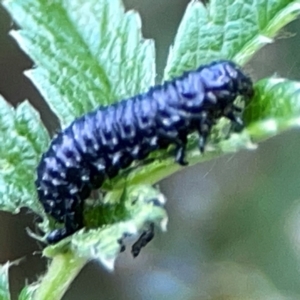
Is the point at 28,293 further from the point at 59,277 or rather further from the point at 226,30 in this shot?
the point at 226,30

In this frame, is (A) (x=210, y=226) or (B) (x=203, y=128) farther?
(A) (x=210, y=226)

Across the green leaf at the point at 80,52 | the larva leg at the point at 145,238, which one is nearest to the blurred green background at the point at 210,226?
the green leaf at the point at 80,52

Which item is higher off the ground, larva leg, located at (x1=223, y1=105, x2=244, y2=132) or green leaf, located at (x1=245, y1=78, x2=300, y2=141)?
green leaf, located at (x1=245, y1=78, x2=300, y2=141)

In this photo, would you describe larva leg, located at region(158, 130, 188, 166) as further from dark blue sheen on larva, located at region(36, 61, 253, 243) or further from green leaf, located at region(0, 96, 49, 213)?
green leaf, located at region(0, 96, 49, 213)

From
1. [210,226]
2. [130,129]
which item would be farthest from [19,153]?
[210,226]

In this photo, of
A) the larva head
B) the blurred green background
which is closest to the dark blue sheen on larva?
the larva head

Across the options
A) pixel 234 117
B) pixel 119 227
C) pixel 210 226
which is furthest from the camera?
pixel 210 226
